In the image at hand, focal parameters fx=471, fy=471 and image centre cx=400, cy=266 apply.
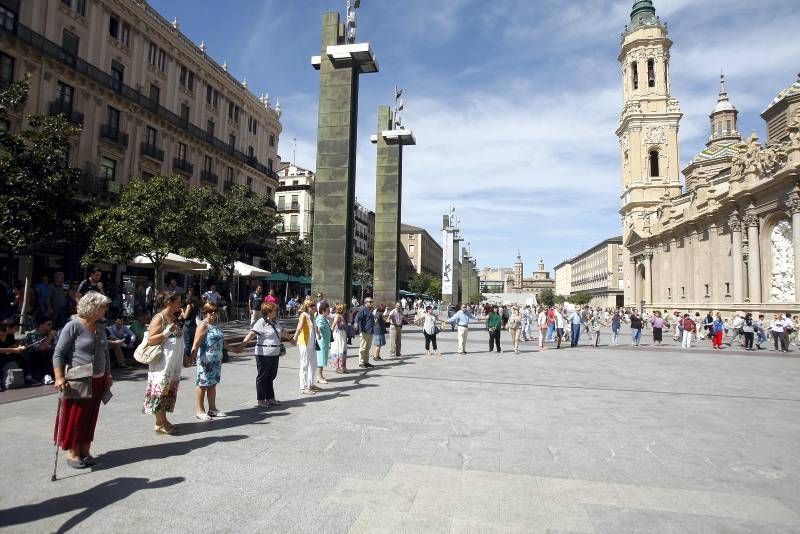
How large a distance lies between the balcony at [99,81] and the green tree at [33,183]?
42.0 ft

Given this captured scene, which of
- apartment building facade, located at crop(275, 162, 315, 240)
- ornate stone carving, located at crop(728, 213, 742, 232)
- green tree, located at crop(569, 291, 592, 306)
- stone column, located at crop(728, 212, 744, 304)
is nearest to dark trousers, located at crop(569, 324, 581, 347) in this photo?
stone column, located at crop(728, 212, 744, 304)

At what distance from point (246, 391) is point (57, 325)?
539cm

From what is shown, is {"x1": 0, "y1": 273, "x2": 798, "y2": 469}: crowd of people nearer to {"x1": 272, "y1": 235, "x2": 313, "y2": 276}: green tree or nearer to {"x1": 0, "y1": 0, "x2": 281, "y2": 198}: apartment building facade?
{"x1": 0, "y1": 0, "x2": 281, "y2": 198}: apartment building facade

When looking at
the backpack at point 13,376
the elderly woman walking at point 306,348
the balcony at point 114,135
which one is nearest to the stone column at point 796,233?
the elderly woman walking at point 306,348

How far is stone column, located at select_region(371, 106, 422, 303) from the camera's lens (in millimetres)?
25672

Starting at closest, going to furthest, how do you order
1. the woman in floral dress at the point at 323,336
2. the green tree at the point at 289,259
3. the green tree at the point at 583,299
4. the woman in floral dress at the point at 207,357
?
the woman in floral dress at the point at 207,357 → the woman in floral dress at the point at 323,336 → the green tree at the point at 289,259 → the green tree at the point at 583,299

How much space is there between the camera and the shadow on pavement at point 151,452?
4697 millimetres

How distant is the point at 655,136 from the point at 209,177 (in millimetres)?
55868

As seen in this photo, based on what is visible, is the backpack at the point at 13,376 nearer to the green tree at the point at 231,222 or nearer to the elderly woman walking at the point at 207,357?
the elderly woman walking at the point at 207,357

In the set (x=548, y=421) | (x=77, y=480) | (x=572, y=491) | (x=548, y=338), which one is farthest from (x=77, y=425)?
(x=548, y=338)

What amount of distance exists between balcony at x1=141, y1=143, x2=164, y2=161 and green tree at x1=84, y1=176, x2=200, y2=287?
12.1 metres

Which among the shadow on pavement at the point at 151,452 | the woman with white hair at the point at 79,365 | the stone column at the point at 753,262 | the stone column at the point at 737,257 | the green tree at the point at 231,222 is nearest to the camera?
the woman with white hair at the point at 79,365

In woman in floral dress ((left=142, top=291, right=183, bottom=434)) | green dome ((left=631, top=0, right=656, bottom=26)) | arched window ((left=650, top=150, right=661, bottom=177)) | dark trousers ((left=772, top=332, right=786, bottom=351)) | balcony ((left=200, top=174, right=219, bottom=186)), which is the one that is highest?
green dome ((left=631, top=0, right=656, bottom=26))

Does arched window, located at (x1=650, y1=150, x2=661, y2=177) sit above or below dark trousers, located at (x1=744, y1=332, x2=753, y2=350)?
above
